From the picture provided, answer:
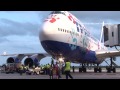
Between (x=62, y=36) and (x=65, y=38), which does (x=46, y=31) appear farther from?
(x=65, y=38)

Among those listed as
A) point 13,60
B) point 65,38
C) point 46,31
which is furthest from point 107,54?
point 13,60

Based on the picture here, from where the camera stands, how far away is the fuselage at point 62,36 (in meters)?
28.4

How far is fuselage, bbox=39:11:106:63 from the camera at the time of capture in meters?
28.4

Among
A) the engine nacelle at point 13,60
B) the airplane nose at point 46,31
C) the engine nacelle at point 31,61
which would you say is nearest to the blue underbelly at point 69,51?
the airplane nose at point 46,31

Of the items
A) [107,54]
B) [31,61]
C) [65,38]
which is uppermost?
[65,38]

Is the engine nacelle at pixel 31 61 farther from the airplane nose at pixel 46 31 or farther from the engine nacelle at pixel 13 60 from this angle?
the airplane nose at pixel 46 31

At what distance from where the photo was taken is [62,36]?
29.5m

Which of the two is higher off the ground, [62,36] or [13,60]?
[62,36]

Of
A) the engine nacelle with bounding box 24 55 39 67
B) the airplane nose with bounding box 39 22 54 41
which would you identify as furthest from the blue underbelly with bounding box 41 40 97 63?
the engine nacelle with bounding box 24 55 39 67

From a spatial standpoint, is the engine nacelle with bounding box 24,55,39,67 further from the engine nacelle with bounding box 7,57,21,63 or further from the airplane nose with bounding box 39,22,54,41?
the airplane nose with bounding box 39,22,54,41

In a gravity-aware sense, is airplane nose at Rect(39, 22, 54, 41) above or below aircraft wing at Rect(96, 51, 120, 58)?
above
